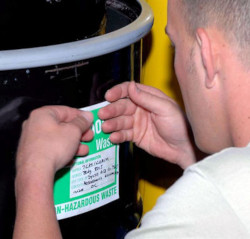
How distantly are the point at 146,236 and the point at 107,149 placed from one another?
34 cm

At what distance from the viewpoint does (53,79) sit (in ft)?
2.98

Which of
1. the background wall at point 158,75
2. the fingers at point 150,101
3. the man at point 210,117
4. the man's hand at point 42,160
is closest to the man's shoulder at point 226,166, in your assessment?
the man at point 210,117

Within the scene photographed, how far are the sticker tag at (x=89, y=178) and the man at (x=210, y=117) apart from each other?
1.0 inches

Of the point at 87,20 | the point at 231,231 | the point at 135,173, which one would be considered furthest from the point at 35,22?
the point at 231,231

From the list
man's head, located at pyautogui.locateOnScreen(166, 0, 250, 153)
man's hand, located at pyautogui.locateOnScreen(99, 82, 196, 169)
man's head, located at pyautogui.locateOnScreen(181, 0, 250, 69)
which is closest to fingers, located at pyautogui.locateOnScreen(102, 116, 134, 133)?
man's hand, located at pyautogui.locateOnScreen(99, 82, 196, 169)

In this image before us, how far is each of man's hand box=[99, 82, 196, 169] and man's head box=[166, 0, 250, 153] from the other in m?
0.17

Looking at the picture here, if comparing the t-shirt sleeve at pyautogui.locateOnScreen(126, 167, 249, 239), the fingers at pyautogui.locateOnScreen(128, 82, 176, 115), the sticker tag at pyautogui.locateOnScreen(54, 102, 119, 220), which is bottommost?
the sticker tag at pyautogui.locateOnScreen(54, 102, 119, 220)

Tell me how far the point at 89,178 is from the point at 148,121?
20 centimetres

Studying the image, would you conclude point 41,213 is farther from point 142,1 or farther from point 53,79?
point 142,1

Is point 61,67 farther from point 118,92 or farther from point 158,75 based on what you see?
point 158,75

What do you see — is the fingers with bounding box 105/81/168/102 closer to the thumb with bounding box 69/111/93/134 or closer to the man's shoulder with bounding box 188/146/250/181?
the thumb with bounding box 69/111/93/134

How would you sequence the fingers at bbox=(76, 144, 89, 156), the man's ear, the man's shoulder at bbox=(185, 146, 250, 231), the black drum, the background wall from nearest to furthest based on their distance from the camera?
the man's shoulder at bbox=(185, 146, 250, 231)
the man's ear
the black drum
the fingers at bbox=(76, 144, 89, 156)
the background wall

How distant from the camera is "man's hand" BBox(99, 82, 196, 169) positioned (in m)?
1.04

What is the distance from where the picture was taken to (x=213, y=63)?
0.80 meters
